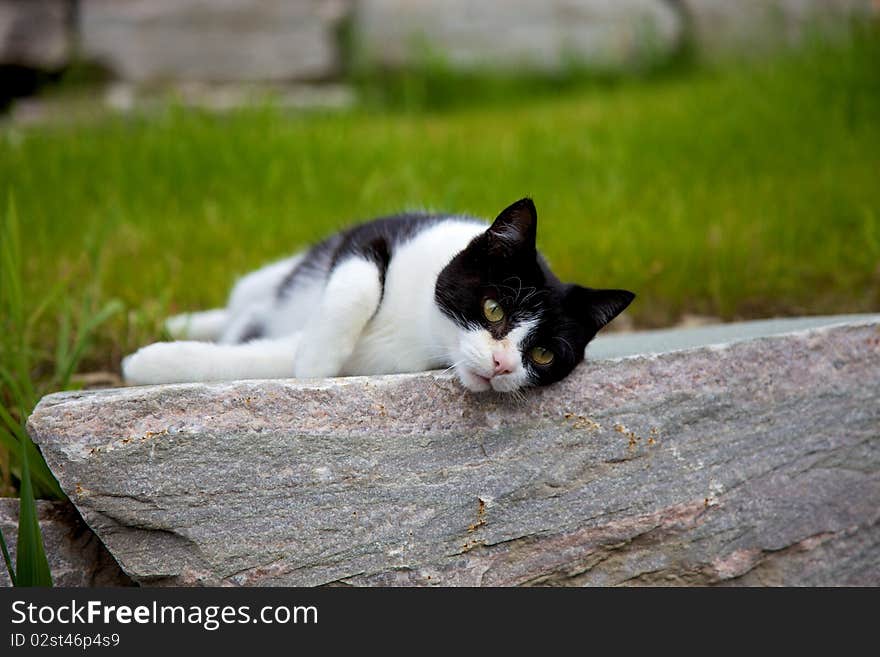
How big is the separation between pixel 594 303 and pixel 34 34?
4.40 meters

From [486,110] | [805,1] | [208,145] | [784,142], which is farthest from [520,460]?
[805,1]

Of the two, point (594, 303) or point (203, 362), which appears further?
point (203, 362)

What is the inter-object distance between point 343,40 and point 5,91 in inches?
79.2

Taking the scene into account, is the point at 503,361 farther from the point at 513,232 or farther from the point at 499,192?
the point at 499,192

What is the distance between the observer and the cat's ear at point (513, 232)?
154 centimetres

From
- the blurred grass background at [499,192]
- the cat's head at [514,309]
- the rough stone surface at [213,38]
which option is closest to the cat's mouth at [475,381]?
the cat's head at [514,309]

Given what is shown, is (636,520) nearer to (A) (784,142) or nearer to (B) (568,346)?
(B) (568,346)

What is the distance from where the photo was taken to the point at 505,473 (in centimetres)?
150

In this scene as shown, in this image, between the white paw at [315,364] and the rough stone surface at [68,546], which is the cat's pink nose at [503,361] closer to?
the white paw at [315,364]

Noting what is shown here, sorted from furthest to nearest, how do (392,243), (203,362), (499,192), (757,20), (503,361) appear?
(757,20) → (499,192) → (392,243) → (203,362) → (503,361)

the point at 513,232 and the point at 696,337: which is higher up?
the point at 513,232

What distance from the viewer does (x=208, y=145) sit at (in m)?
3.76

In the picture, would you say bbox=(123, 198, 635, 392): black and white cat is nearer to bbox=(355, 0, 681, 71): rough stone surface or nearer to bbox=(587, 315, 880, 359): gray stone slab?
bbox=(587, 315, 880, 359): gray stone slab

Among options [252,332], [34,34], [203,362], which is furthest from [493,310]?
[34,34]
